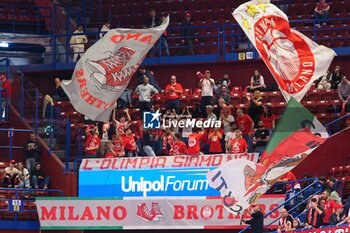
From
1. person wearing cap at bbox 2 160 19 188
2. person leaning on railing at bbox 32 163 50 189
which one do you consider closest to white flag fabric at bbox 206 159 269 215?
person leaning on railing at bbox 32 163 50 189

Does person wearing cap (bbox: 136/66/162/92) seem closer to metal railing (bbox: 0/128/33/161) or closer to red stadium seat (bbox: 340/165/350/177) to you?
metal railing (bbox: 0/128/33/161)

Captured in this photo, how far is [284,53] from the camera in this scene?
84.7 ft

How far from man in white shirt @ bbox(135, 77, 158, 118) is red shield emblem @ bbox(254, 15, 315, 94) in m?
6.06

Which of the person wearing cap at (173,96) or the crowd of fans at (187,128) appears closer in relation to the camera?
the crowd of fans at (187,128)

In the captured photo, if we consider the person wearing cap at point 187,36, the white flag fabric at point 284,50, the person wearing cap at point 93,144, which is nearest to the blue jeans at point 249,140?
the white flag fabric at point 284,50

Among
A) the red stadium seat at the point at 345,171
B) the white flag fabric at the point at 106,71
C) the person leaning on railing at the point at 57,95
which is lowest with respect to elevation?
the red stadium seat at the point at 345,171

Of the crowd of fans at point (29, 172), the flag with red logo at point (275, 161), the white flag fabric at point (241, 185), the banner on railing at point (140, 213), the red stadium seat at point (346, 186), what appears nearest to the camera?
the flag with red logo at point (275, 161)

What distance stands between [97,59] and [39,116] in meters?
5.00

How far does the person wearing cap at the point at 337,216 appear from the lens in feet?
78.4

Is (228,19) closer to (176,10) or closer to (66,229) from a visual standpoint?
(176,10)

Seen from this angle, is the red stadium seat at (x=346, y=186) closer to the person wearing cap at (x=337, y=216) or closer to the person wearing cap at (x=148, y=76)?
the person wearing cap at (x=337, y=216)

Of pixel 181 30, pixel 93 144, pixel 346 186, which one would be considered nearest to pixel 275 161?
pixel 346 186

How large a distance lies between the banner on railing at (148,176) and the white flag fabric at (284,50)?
3.40 meters

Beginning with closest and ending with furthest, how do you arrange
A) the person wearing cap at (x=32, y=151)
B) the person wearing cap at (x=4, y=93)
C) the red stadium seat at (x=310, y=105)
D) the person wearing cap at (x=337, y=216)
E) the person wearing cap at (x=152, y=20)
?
the person wearing cap at (x=337, y=216)
the red stadium seat at (x=310, y=105)
the person wearing cap at (x=32, y=151)
the person wearing cap at (x=4, y=93)
the person wearing cap at (x=152, y=20)
